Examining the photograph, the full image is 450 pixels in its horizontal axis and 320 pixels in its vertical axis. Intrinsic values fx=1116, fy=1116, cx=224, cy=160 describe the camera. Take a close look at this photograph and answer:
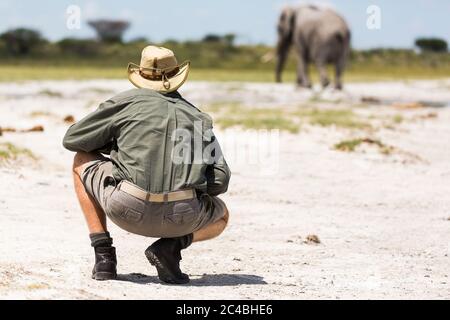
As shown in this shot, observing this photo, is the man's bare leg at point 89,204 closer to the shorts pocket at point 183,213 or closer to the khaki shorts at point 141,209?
the khaki shorts at point 141,209

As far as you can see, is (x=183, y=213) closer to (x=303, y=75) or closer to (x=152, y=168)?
(x=152, y=168)

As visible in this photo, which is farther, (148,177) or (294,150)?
(294,150)

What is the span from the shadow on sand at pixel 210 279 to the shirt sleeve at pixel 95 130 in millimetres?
734

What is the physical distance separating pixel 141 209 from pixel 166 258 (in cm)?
37

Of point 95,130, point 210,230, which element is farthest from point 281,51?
point 95,130

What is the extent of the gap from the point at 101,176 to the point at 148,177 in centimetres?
29

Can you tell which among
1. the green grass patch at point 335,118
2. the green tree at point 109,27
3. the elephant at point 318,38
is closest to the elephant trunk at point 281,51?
the elephant at point 318,38

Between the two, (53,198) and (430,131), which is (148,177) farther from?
(430,131)

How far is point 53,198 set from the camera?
28.3ft

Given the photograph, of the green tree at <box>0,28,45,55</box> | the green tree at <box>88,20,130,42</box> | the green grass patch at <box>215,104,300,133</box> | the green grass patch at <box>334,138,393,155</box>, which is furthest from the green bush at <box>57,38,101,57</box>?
the green grass patch at <box>334,138,393,155</box>

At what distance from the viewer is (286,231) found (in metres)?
7.93
